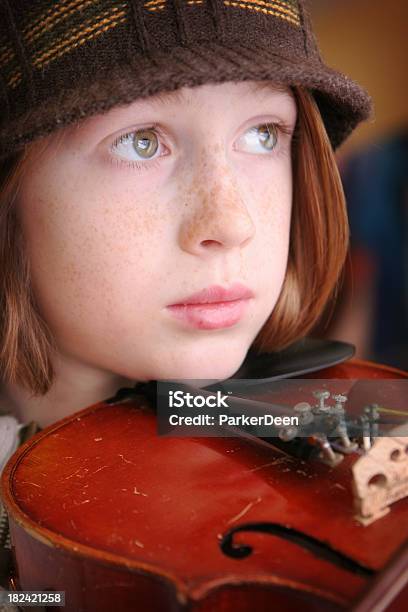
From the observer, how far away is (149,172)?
69cm

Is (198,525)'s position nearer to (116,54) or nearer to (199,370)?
(199,370)

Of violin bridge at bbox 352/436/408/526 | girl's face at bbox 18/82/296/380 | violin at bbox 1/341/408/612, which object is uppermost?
girl's face at bbox 18/82/296/380

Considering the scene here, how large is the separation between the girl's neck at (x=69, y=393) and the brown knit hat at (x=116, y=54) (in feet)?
1.02

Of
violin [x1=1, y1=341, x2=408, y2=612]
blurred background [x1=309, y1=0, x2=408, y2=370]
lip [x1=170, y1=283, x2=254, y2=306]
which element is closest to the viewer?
violin [x1=1, y1=341, x2=408, y2=612]

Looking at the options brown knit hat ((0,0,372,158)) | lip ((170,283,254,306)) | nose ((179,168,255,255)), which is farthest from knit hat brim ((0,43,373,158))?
lip ((170,283,254,306))

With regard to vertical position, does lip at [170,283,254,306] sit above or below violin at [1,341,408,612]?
above

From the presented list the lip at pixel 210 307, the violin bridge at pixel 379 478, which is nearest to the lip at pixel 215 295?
the lip at pixel 210 307

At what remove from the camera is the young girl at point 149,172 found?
2.08ft

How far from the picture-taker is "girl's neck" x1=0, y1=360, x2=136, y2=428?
86 centimetres

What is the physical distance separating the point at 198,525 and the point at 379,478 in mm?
155

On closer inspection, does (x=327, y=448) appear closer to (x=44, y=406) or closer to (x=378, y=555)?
(x=378, y=555)

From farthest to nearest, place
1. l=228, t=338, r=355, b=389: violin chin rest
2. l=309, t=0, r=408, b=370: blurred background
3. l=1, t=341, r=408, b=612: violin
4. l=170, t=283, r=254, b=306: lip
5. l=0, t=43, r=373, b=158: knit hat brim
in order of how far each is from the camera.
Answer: l=309, t=0, r=408, b=370: blurred background, l=228, t=338, r=355, b=389: violin chin rest, l=170, t=283, r=254, b=306: lip, l=0, t=43, r=373, b=158: knit hat brim, l=1, t=341, r=408, b=612: violin

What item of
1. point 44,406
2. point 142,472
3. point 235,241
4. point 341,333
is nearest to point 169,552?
point 142,472

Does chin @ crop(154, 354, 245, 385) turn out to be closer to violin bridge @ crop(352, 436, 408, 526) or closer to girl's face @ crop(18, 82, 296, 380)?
girl's face @ crop(18, 82, 296, 380)
